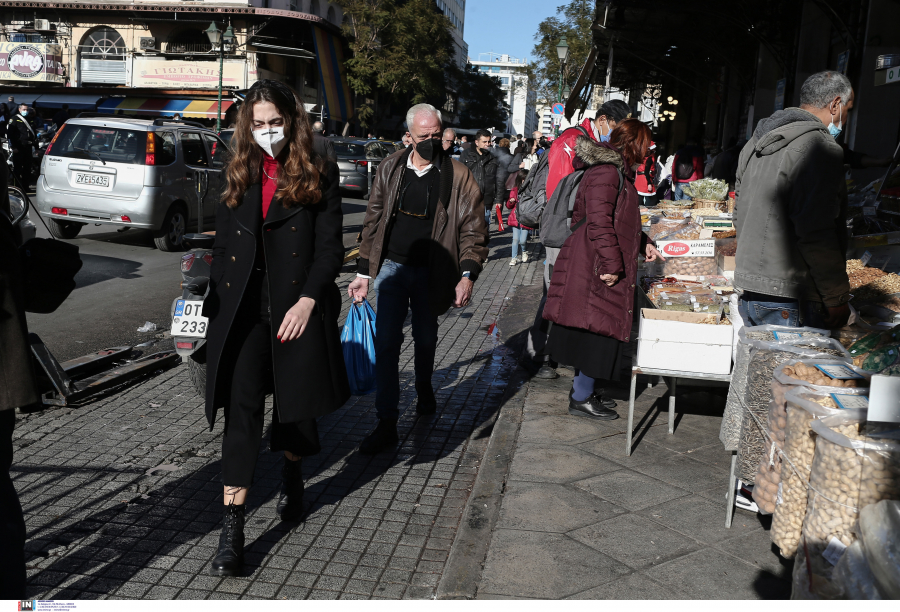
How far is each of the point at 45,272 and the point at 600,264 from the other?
3.15 metres

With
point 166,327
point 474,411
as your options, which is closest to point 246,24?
point 166,327

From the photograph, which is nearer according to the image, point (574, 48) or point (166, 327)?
point (166, 327)

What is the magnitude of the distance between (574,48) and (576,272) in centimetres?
3255

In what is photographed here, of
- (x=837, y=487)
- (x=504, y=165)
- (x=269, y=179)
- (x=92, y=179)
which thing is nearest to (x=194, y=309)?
(x=269, y=179)

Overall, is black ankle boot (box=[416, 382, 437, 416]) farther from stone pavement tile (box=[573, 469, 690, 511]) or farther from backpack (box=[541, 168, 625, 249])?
stone pavement tile (box=[573, 469, 690, 511])

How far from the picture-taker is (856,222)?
6.16 m

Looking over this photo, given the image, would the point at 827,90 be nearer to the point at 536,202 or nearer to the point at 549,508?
the point at 549,508

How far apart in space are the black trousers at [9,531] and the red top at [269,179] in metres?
1.29

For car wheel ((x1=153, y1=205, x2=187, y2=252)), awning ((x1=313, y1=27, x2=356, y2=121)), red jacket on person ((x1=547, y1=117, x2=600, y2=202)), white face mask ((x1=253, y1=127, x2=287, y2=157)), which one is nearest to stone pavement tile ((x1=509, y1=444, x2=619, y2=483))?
white face mask ((x1=253, y1=127, x2=287, y2=157))

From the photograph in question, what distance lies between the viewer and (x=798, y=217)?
3871mm

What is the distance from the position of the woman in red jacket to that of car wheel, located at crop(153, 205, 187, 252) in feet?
29.2

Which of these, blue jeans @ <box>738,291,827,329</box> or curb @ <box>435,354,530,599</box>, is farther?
Result: blue jeans @ <box>738,291,827,329</box>

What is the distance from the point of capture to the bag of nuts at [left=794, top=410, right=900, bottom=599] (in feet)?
8.20

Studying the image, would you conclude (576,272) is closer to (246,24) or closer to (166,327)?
(166,327)
